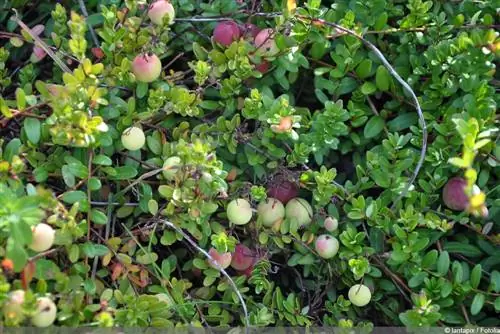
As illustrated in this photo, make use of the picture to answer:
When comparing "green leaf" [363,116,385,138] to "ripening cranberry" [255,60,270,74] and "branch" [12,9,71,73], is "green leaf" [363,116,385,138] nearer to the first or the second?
"ripening cranberry" [255,60,270,74]

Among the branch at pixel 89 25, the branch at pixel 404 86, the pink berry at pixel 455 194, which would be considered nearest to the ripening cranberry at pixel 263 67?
the branch at pixel 404 86

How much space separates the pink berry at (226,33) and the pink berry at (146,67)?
6.2 inches

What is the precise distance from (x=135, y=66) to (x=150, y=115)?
0.36 feet

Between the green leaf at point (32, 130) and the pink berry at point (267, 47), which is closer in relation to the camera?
the green leaf at point (32, 130)

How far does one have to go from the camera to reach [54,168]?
1.56 metres

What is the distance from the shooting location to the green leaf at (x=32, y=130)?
4.94 feet

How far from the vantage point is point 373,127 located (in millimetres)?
1707

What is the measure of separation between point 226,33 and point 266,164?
12.2 inches

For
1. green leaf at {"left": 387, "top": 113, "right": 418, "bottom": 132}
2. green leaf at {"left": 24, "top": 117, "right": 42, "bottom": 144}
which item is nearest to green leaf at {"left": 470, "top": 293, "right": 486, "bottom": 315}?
green leaf at {"left": 387, "top": 113, "right": 418, "bottom": 132}

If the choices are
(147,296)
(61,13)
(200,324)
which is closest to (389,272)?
(200,324)

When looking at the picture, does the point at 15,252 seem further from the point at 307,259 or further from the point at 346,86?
the point at 346,86

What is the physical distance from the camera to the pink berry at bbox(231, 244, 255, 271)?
5.32 feet

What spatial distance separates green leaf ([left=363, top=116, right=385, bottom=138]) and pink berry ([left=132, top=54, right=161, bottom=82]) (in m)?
0.49

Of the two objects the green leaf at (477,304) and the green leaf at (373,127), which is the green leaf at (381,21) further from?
the green leaf at (477,304)
